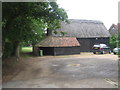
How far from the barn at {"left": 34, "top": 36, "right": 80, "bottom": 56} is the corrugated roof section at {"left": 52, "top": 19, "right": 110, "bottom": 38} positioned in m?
3.93

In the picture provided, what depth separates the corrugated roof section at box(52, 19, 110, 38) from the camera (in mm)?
28309

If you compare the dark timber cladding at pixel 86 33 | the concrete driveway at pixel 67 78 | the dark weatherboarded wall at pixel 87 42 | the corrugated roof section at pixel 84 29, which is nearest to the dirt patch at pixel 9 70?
the concrete driveway at pixel 67 78

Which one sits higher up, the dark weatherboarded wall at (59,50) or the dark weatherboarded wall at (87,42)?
the dark weatherboarded wall at (87,42)

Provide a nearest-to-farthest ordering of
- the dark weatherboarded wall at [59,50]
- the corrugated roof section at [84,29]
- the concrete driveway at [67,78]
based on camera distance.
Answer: the concrete driveway at [67,78]
the dark weatherboarded wall at [59,50]
the corrugated roof section at [84,29]

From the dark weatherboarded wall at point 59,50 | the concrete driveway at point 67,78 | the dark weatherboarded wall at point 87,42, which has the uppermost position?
the dark weatherboarded wall at point 87,42

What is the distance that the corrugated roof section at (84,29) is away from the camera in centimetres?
2831

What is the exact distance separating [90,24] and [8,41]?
2117cm

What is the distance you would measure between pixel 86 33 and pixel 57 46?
9.43 metres

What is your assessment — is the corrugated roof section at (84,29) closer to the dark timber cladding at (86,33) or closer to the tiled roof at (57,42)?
the dark timber cladding at (86,33)

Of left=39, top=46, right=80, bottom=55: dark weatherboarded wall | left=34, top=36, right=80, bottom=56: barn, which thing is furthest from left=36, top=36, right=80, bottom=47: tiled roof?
left=39, top=46, right=80, bottom=55: dark weatherboarded wall

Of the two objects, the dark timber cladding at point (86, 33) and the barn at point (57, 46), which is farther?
the dark timber cladding at point (86, 33)

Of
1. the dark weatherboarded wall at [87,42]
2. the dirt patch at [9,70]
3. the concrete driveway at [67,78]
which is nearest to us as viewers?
the concrete driveway at [67,78]

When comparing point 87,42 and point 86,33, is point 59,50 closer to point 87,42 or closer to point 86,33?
point 87,42

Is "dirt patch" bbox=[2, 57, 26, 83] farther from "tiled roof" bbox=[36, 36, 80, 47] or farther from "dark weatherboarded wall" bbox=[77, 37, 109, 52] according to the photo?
"dark weatherboarded wall" bbox=[77, 37, 109, 52]
